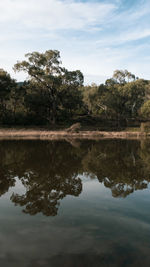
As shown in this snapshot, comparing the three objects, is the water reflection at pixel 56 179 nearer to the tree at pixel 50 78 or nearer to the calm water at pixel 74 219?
the calm water at pixel 74 219

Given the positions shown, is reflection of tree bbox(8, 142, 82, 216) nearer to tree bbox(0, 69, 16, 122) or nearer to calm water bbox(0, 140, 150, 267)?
calm water bbox(0, 140, 150, 267)

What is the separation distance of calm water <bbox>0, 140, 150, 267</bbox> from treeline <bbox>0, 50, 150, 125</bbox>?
51.0 metres

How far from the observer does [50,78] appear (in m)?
62.8

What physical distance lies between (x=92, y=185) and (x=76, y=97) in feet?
186

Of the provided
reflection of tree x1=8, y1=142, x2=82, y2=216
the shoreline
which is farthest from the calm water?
the shoreline

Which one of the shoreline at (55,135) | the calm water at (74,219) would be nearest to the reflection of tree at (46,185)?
the calm water at (74,219)

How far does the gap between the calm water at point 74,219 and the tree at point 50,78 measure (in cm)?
5232

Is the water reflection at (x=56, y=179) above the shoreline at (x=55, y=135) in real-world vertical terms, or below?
below

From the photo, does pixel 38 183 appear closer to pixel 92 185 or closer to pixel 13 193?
pixel 13 193

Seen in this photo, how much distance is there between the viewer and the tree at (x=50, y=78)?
63062 mm

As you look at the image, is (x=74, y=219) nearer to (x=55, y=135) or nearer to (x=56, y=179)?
(x=56, y=179)

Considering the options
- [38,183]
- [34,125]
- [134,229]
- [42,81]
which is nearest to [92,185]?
[38,183]

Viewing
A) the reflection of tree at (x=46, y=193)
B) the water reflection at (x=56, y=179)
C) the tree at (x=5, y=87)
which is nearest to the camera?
the reflection of tree at (x=46, y=193)

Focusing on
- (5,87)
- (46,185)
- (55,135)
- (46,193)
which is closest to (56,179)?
(46,185)
